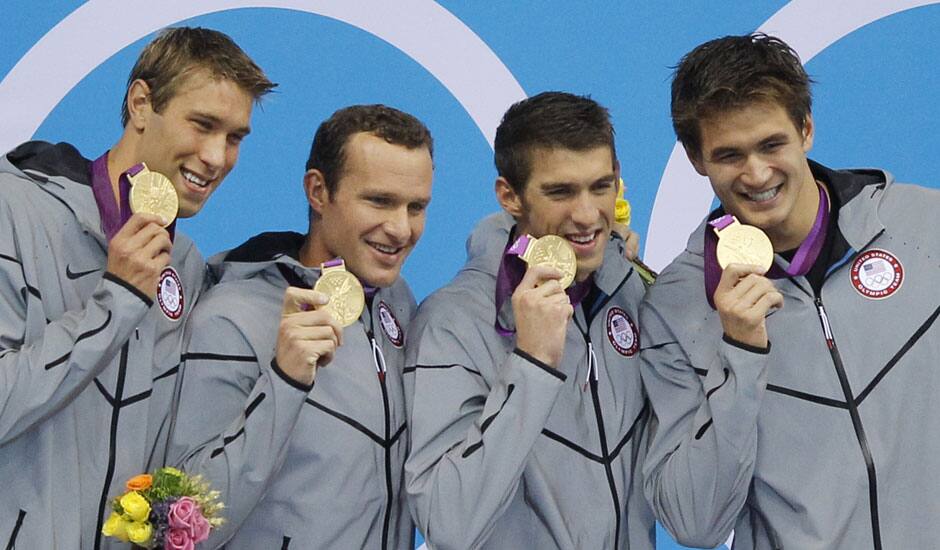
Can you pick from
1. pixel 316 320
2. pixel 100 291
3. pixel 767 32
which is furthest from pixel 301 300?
pixel 767 32

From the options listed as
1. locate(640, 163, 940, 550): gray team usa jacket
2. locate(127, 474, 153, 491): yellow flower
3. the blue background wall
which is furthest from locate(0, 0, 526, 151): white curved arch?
locate(127, 474, 153, 491): yellow flower

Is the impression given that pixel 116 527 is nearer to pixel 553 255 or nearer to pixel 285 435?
pixel 285 435

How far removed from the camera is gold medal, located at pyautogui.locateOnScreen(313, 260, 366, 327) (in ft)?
8.07

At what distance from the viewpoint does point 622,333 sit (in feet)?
8.78

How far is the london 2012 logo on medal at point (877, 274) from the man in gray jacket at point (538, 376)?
1.47ft

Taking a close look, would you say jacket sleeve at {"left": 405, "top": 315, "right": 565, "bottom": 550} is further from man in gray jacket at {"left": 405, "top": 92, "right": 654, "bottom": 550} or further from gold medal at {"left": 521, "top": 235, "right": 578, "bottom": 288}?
gold medal at {"left": 521, "top": 235, "right": 578, "bottom": 288}

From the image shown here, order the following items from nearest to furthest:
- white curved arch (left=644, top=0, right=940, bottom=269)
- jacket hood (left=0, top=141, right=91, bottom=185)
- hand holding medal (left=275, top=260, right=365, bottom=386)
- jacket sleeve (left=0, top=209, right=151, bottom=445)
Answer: jacket sleeve (left=0, top=209, right=151, bottom=445) → hand holding medal (left=275, top=260, right=365, bottom=386) → jacket hood (left=0, top=141, right=91, bottom=185) → white curved arch (left=644, top=0, right=940, bottom=269)

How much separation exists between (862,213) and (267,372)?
1.11 metres

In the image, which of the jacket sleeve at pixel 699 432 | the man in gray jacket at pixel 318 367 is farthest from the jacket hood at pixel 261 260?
the jacket sleeve at pixel 699 432

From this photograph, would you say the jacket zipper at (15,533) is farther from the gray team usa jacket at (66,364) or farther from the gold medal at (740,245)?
the gold medal at (740,245)

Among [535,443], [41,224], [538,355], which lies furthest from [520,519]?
[41,224]

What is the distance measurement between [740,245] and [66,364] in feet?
3.84

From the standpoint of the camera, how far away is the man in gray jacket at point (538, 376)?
238 centimetres

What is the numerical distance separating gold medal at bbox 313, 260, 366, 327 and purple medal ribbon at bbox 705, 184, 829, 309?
63 cm
